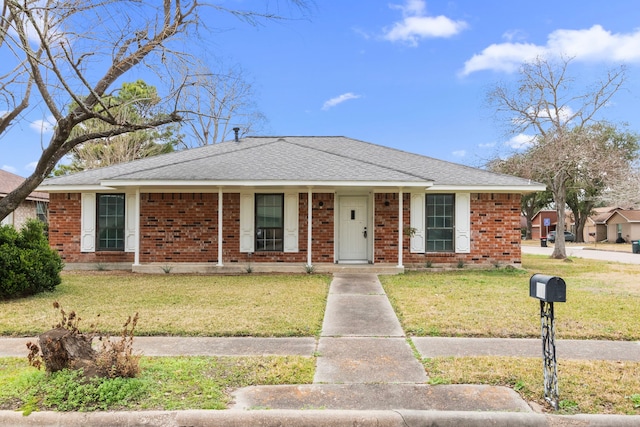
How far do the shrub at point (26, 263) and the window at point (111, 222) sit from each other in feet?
12.5

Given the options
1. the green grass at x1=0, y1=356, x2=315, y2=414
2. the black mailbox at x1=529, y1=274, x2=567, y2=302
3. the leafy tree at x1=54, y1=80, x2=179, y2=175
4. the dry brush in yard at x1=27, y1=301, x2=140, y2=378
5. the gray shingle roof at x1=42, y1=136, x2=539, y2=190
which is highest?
the leafy tree at x1=54, y1=80, x2=179, y2=175

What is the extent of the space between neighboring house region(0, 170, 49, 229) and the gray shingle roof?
33.0ft

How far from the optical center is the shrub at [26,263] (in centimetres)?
794

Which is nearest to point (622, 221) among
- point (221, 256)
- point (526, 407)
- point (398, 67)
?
point (398, 67)

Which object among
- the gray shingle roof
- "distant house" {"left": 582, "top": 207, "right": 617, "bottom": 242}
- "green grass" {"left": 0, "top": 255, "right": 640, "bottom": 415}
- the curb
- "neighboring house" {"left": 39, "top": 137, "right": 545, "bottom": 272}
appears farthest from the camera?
"distant house" {"left": 582, "top": 207, "right": 617, "bottom": 242}

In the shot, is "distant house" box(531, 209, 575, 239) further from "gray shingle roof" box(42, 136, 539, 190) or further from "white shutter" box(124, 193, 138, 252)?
"white shutter" box(124, 193, 138, 252)

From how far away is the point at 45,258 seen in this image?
855 centimetres

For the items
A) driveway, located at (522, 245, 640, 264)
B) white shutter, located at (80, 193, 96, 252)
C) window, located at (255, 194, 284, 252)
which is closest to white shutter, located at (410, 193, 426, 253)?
window, located at (255, 194, 284, 252)

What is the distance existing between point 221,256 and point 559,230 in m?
15.0

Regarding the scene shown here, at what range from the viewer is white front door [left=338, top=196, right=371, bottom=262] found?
1272 centimetres

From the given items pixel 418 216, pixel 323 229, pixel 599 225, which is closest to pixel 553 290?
pixel 323 229

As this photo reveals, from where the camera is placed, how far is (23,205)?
21.2 meters

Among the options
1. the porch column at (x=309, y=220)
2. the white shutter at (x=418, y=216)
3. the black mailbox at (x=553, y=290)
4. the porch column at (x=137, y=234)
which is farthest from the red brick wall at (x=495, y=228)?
the porch column at (x=137, y=234)

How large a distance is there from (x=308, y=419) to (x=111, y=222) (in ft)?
37.6
